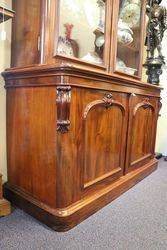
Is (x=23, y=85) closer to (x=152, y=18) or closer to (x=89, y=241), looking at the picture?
(x=89, y=241)

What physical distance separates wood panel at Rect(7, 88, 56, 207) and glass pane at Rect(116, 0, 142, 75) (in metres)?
0.68

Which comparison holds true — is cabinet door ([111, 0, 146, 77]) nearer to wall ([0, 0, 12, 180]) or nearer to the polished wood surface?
wall ([0, 0, 12, 180])

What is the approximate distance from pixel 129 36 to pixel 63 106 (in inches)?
38.0

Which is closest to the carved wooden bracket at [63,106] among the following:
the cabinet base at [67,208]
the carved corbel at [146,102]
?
the cabinet base at [67,208]

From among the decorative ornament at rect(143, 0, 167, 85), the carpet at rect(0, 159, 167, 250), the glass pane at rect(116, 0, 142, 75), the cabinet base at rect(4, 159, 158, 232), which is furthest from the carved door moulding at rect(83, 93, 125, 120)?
→ the decorative ornament at rect(143, 0, 167, 85)

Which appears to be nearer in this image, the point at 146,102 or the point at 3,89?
the point at 3,89

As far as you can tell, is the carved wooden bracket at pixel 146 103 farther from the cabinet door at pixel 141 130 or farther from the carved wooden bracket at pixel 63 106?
the carved wooden bracket at pixel 63 106

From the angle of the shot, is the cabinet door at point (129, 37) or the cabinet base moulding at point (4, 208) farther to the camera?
the cabinet door at point (129, 37)

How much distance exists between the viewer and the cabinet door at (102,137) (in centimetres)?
123

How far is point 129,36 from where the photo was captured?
1.65 meters

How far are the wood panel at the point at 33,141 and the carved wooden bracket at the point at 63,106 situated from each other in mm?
43

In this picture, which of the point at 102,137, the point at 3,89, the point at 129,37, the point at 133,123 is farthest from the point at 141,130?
the point at 3,89

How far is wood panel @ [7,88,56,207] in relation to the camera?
3.69 feet

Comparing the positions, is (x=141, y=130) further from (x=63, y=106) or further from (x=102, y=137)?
(x=63, y=106)
